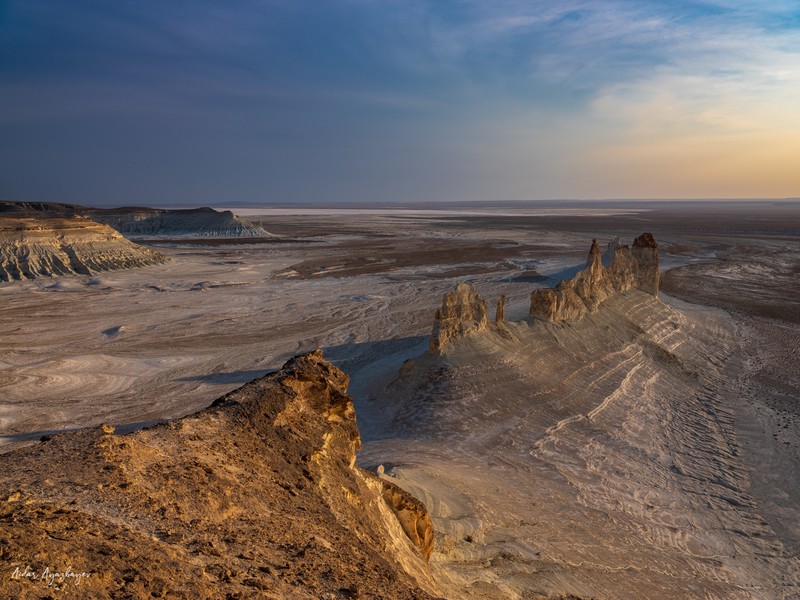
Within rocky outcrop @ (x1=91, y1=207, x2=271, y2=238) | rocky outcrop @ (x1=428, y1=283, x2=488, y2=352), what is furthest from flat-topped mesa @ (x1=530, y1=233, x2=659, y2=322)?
rocky outcrop @ (x1=91, y1=207, x2=271, y2=238)

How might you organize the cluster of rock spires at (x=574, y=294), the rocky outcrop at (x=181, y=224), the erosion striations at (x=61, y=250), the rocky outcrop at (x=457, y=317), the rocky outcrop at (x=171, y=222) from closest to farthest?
the rocky outcrop at (x=457, y=317) < the cluster of rock spires at (x=574, y=294) < the erosion striations at (x=61, y=250) < the rocky outcrop at (x=171, y=222) < the rocky outcrop at (x=181, y=224)

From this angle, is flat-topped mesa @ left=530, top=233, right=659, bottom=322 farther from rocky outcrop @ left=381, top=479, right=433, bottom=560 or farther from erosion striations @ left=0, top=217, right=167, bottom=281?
erosion striations @ left=0, top=217, right=167, bottom=281

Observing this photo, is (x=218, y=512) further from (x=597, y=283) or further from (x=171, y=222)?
(x=171, y=222)

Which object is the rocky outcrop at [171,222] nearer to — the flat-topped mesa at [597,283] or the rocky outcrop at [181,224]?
the rocky outcrop at [181,224]

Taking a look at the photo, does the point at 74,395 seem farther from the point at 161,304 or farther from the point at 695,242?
the point at 695,242

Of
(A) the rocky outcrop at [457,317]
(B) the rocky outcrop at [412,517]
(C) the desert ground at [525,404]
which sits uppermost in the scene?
(A) the rocky outcrop at [457,317]

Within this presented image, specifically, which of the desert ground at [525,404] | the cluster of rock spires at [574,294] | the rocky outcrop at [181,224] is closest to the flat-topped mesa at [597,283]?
the cluster of rock spires at [574,294]

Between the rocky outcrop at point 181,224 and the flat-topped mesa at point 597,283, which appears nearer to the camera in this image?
the flat-topped mesa at point 597,283
